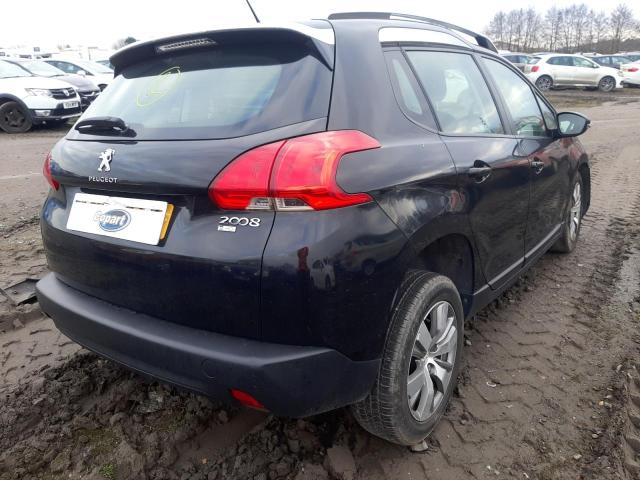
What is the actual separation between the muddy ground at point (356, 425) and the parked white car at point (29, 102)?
9777 millimetres

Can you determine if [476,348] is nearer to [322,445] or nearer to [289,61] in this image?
[322,445]

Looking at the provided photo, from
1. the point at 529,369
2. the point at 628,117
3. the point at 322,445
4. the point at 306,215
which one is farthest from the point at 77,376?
the point at 628,117

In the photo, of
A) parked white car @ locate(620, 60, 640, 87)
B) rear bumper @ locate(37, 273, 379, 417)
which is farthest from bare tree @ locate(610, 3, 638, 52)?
rear bumper @ locate(37, 273, 379, 417)

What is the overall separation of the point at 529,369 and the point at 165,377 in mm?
1949

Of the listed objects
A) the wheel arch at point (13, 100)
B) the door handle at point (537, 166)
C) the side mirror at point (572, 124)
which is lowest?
the wheel arch at point (13, 100)

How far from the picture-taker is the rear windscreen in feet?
5.99

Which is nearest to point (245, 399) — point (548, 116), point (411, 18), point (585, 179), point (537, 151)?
point (411, 18)

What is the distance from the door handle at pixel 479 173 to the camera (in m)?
2.33

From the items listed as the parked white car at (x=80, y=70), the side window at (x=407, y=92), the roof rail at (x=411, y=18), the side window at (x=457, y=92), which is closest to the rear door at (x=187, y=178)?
the side window at (x=407, y=92)

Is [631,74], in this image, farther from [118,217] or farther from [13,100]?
[118,217]

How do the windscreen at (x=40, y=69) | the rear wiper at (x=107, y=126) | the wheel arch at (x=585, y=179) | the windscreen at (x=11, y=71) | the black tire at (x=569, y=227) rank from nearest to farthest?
the rear wiper at (x=107, y=126) < the black tire at (x=569, y=227) < the wheel arch at (x=585, y=179) < the windscreen at (x=11, y=71) < the windscreen at (x=40, y=69)

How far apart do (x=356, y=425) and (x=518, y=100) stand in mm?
2286

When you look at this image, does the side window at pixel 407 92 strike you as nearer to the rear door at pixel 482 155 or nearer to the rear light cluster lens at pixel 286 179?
the rear door at pixel 482 155

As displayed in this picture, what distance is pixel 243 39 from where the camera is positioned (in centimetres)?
201
